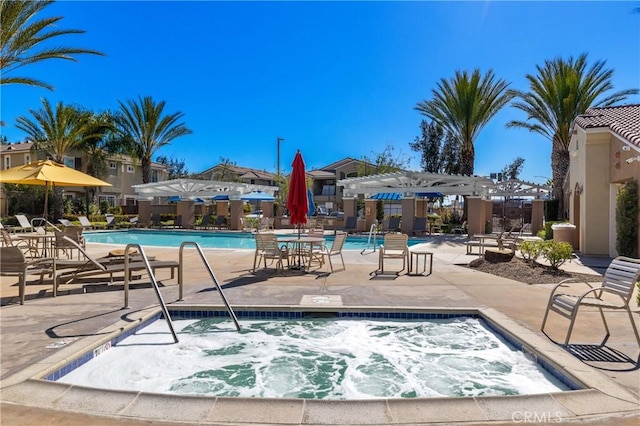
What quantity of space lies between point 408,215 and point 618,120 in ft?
36.3

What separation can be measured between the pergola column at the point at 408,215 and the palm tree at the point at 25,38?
15895 millimetres

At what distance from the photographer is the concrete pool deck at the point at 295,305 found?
3.09 metres

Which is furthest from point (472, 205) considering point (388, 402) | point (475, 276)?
point (388, 402)

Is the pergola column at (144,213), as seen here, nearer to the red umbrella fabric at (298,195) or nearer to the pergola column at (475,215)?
the pergola column at (475,215)

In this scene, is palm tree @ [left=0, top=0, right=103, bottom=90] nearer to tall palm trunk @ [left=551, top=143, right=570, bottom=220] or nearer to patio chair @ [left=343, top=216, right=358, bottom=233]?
patio chair @ [left=343, top=216, right=358, bottom=233]

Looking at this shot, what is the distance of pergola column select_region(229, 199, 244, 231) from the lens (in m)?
27.7

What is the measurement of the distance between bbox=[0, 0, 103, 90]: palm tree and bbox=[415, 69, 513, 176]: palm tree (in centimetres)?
1825

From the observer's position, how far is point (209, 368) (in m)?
4.79

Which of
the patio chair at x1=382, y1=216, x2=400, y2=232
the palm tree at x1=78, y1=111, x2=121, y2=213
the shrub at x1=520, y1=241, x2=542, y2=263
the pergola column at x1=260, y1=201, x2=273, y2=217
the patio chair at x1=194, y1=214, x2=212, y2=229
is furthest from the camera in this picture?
the palm tree at x1=78, y1=111, x2=121, y2=213

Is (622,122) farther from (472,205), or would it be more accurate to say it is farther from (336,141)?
(336,141)

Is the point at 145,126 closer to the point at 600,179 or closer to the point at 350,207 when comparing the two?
the point at 350,207

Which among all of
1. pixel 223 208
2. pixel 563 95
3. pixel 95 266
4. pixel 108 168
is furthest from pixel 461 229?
pixel 108 168

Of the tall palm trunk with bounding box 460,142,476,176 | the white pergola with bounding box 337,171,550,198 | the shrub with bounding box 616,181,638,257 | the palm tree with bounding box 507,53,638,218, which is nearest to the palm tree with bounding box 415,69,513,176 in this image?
the tall palm trunk with bounding box 460,142,476,176

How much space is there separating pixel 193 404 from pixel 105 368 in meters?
1.80
